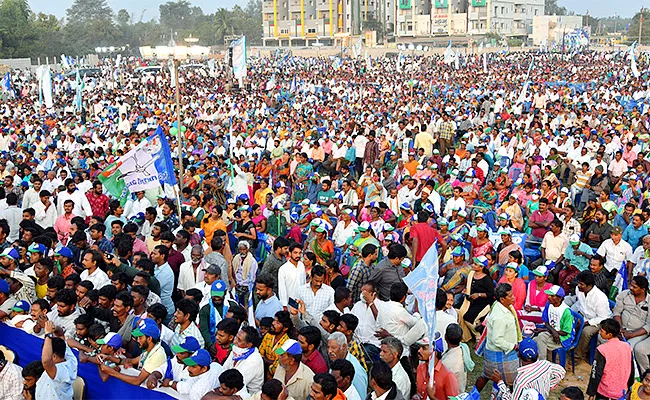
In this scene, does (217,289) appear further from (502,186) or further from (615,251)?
(502,186)

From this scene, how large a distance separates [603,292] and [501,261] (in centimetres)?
111

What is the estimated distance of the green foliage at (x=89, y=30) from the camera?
169ft

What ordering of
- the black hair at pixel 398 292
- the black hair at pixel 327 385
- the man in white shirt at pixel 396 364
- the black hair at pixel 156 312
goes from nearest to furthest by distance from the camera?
1. the black hair at pixel 327 385
2. the man in white shirt at pixel 396 364
3. the black hair at pixel 156 312
4. the black hair at pixel 398 292

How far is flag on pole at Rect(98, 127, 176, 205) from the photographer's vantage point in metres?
8.45

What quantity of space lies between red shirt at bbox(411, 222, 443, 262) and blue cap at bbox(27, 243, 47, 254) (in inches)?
148

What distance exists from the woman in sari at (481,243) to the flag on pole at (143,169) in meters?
3.66

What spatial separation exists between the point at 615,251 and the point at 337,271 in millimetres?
2953

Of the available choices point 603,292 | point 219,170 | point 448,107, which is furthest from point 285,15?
point 603,292

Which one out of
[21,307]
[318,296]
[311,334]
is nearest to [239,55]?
[318,296]

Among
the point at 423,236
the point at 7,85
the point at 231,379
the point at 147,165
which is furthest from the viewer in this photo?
the point at 7,85

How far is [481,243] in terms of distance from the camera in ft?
23.7

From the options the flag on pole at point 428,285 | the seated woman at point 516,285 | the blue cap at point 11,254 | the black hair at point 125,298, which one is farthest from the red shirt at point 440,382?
the blue cap at point 11,254

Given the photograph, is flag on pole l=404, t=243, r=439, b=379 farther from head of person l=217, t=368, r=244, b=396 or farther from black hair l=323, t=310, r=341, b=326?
head of person l=217, t=368, r=244, b=396

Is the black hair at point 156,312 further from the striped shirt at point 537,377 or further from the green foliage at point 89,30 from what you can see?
the green foliage at point 89,30
